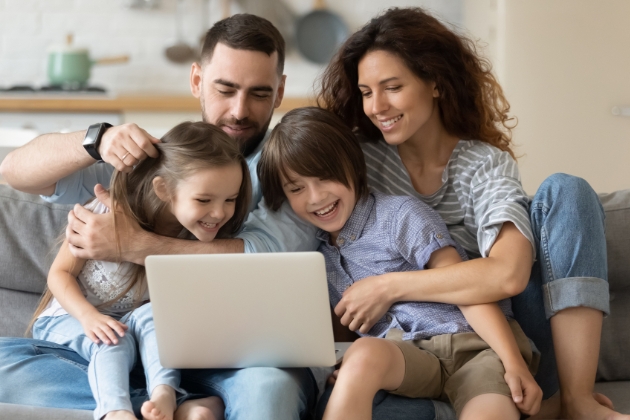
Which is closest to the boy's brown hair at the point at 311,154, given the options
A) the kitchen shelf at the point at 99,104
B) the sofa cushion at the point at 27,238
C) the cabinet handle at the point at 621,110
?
the sofa cushion at the point at 27,238

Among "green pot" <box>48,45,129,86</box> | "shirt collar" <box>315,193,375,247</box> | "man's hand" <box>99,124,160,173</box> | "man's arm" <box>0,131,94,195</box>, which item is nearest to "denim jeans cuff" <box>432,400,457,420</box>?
"shirt collar" <box>315,193,375,247</box>

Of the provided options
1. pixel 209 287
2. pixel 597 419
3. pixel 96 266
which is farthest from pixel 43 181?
pixel 597 419

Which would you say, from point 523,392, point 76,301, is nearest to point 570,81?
point 523,392

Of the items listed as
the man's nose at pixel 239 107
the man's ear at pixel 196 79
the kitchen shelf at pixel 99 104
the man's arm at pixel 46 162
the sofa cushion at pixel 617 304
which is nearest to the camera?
the man's arm at pixel 46 162

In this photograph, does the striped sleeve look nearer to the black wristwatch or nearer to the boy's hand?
the boy's hand

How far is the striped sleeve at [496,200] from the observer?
155 centimetres

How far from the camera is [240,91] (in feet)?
6.30

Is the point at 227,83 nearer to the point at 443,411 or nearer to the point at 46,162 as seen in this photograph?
the point at 46,162

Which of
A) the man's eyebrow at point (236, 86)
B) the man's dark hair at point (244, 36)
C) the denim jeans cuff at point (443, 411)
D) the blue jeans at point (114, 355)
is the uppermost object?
the man's dark hair at point (244, 36)

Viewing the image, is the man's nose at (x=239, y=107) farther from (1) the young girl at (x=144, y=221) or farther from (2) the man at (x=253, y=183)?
(1) the young girl at (x=144, y=221)

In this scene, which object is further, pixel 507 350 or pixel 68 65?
pixel 68 65

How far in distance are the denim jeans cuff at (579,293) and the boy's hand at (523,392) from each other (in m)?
0.20

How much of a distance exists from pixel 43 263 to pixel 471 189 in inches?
42.8

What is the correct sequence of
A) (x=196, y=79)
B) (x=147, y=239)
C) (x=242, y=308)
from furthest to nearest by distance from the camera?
(x=196, y=79) < (x=147, y=239) < (x=242, y=308)
